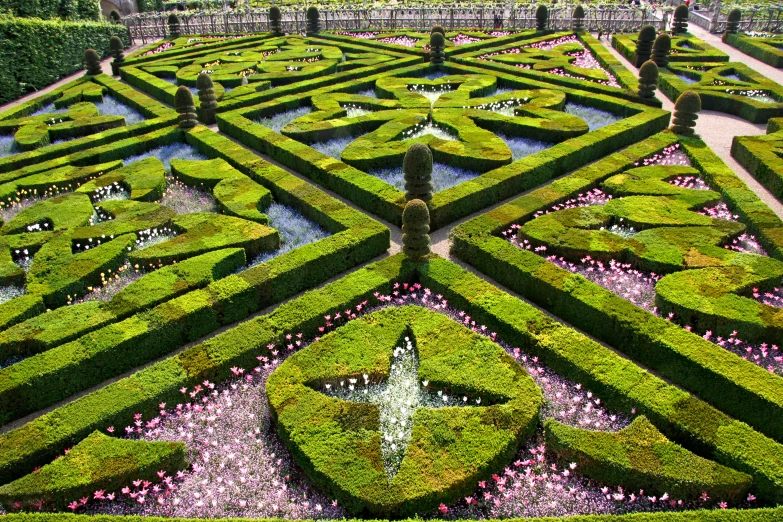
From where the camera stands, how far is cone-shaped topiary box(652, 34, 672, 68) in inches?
837

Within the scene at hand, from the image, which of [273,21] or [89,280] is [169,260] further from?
[273,21]

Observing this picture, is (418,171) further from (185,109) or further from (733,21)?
(733,21)

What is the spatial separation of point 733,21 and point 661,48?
11.4m

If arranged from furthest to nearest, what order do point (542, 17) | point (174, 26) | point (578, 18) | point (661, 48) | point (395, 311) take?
1. point (174, 26)
2. point (542, 17)
3. point (578, 18)
4. point (661, 48)
5. point (395, 311)

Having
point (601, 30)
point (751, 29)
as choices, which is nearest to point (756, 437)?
point (601, 30)

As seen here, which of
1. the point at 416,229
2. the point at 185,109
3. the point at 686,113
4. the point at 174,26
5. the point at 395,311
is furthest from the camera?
the point at 174,26

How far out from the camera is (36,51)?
2495 cm

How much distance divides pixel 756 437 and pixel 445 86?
1725 centimetres

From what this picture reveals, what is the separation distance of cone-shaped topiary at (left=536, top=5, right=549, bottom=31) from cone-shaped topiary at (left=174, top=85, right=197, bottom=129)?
71.5ft

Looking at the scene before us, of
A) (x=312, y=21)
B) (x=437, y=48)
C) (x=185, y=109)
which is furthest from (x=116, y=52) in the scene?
(x=437, y=48)

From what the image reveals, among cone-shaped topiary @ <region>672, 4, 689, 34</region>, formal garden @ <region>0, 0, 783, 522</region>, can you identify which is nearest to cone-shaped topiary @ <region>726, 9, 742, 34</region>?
cone-shaped topiary @ <region>672, 4, 689, 34</region>

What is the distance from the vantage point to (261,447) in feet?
23.2

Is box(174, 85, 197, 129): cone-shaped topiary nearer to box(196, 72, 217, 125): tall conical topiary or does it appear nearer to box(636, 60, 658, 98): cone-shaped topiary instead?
box(196, 72, 217, 125): tall conical topiary

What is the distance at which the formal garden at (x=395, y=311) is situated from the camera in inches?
251
